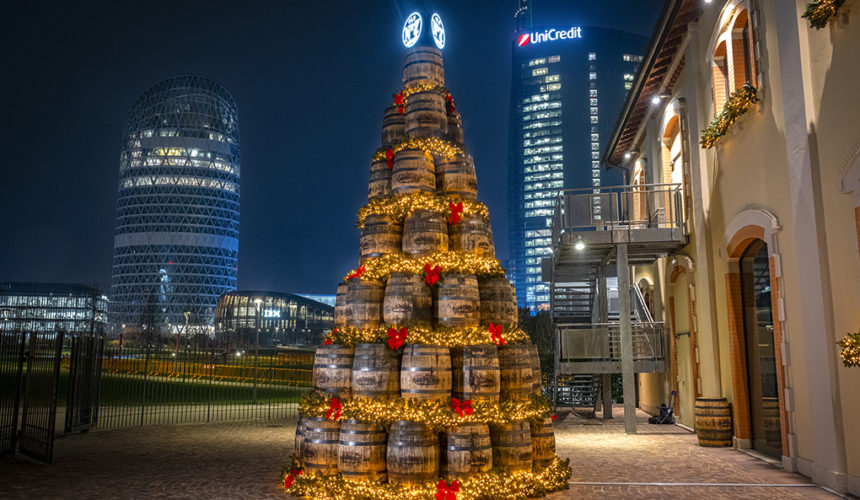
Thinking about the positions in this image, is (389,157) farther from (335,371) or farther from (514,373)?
(514,373)

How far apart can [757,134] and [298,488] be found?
8.68 meters

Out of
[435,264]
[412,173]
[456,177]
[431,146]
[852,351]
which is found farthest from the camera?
[431,146]

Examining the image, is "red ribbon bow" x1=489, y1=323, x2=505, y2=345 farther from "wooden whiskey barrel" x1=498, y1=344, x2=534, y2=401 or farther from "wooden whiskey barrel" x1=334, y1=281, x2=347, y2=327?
"wooden whiskey barrel" x1=334, y1=281, x2=347, y2=327

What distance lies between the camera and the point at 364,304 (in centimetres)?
827

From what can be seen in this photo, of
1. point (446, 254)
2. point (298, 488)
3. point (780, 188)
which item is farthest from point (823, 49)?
point (298, 488)

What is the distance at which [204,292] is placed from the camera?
107250 millimetres

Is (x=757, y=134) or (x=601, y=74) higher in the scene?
(x=601, y=74)

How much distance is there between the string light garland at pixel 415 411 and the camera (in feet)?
24.2

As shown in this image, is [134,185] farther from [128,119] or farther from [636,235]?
[636,235]

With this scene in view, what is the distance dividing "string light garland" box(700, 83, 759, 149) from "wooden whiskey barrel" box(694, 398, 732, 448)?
4.85 m

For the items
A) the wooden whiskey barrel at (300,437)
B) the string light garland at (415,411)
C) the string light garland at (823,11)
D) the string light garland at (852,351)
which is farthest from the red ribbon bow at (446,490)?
the string light garland at (823,11)

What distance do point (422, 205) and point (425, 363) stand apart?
2.32 metres

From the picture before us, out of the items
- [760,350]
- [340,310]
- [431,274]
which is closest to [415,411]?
[431,274]

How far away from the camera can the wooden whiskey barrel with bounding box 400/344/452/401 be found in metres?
7.45
